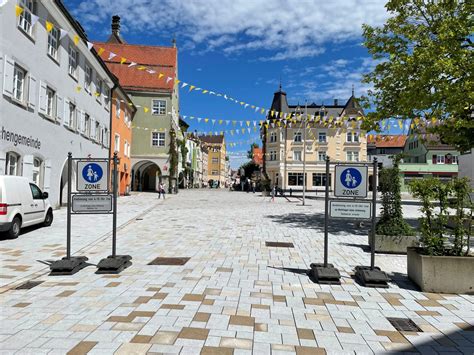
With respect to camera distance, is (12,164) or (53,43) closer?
(12,164)

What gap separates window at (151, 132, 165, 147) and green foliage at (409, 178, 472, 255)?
126ft

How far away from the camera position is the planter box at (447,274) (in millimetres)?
5957

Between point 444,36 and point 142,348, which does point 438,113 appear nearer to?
point 444,36

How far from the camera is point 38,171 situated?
658 inches

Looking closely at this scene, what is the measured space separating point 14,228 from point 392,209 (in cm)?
1011

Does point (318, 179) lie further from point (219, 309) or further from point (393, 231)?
point (219, 309)

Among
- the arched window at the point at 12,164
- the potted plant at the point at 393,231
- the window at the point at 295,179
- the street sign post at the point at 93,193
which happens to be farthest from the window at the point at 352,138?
the street sign post at the point at 93,193

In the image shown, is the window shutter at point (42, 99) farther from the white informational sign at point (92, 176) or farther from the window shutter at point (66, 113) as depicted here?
the white informational sign at point (92, 176)

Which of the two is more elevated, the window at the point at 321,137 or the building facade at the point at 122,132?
the window at the point at 321,137

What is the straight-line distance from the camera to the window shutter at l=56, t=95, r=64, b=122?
18328 mm

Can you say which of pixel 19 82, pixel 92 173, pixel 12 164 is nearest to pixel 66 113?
pixel 19 82

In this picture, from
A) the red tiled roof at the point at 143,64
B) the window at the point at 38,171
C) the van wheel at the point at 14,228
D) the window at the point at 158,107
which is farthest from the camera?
the window at the point at 158,107

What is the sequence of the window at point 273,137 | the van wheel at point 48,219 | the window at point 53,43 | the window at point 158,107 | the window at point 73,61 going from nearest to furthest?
the van wheel at point 48,219 < the window at point 53,43 < the window at point 73,61 < the window at point 158,107 < the window at point 273,137

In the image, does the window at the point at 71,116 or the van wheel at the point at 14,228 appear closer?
the van wheel at the point at 14,228
